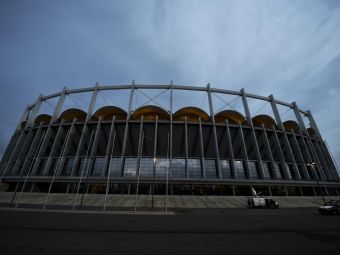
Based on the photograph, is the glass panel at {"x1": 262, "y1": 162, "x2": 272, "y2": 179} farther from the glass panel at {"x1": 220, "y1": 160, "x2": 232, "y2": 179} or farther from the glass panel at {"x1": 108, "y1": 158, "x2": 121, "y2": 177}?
the glass panel at {"x1": 108, "y1": 158, "x2": 121, "y2": 177}

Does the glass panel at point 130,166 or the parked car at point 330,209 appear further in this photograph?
the glass panel at point 130,166

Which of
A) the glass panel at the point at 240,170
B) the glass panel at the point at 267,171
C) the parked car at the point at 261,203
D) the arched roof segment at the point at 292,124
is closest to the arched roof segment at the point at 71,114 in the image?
the glass panel at the point at 240,170

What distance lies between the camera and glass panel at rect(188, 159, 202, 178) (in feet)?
128

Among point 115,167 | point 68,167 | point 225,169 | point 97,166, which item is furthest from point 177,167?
point 68,167

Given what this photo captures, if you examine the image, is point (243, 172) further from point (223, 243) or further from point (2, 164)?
point (2, 164)

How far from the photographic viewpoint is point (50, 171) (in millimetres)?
38625

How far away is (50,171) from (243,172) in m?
40.8

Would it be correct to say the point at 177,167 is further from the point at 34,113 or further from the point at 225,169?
the point at 34,113

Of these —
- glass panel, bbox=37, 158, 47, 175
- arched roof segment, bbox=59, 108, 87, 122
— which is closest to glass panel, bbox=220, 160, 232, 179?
arched roof segment, bbox=59, 108, 87, 122

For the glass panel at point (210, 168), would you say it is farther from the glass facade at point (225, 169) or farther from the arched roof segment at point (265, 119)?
the arched roof segment at point (265, 119)

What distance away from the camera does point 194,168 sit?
39969mm

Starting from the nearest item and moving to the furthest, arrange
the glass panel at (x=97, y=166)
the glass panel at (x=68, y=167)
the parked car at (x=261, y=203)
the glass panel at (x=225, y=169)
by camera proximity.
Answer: the parked car at (x=261, y=203)
the glass panel at (x=68, y=167)
the glass panel at (x=97, y=166)
the glass panel at (x=225, y=169)

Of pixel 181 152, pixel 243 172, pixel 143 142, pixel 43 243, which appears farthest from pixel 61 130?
pixel 243 172

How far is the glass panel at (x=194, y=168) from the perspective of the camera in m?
39.1
